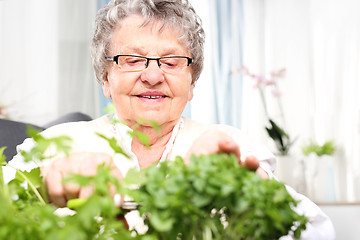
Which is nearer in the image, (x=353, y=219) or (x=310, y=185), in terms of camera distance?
(x=353, y=219)

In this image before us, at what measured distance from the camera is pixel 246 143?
46.8 inches

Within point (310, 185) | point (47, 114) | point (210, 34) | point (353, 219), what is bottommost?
point (310, 185)

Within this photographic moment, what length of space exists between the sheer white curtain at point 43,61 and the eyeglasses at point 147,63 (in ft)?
9.75

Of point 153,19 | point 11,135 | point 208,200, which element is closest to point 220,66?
point 11,135

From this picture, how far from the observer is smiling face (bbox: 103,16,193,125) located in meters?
1.23

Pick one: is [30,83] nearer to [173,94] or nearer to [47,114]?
[47,114]

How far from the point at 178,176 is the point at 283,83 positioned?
3.95 metres

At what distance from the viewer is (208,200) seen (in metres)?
0.35

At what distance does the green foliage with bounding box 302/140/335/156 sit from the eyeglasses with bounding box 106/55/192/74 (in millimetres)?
2685

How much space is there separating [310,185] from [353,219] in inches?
59.7

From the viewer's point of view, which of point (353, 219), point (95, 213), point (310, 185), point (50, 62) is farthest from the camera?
point (50, 62)

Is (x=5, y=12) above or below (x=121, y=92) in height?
above

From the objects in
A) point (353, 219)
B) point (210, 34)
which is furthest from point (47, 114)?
point (353, 219)

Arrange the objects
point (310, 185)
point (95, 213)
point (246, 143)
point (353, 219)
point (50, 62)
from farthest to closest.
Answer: point (50, 62) < point (310, 185) < point (353, 219) < point (246, 143) < point (95, 213)
